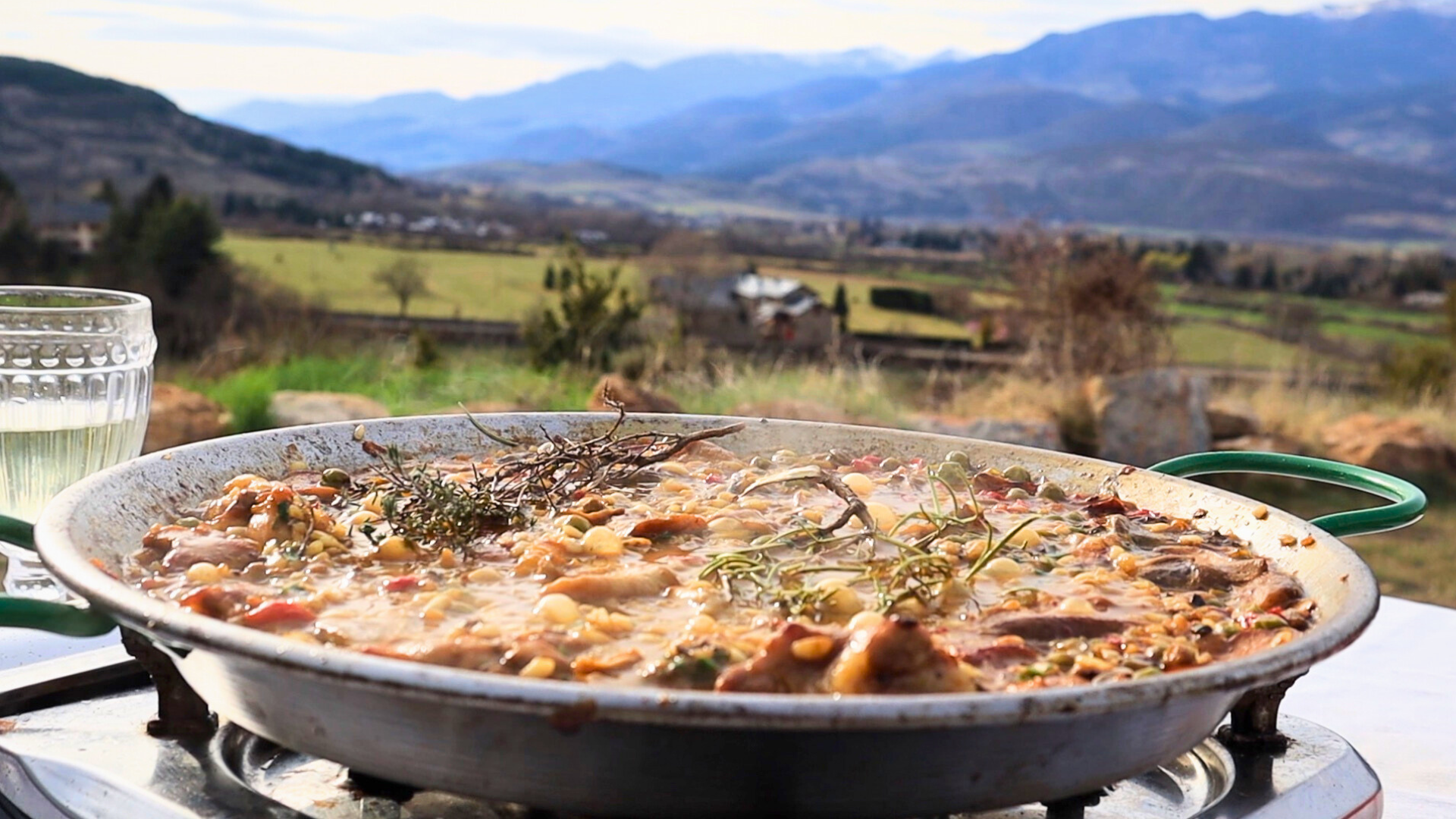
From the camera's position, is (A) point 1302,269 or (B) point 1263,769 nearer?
(B) point 1263,769

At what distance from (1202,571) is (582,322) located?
11.2 m

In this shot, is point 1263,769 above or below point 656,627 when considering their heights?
below

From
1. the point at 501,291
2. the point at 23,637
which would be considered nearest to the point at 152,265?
the point at 501,291

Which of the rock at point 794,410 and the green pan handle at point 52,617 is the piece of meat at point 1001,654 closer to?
the green pan handle at point 52,617

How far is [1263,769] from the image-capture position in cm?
197

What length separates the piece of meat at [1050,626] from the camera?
5.96ft

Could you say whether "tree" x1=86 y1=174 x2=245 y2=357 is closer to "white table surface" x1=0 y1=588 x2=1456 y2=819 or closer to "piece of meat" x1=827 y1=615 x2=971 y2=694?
"white table surface" x1=0 y1=588 x2=1456 y2=819

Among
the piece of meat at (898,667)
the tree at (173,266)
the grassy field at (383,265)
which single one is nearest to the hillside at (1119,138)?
the grassy field at (383,265)

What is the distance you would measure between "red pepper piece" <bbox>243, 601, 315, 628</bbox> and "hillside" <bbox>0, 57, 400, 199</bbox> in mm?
23603

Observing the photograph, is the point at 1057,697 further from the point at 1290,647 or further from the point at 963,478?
the point at 963,478

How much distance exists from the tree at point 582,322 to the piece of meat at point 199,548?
10.3m

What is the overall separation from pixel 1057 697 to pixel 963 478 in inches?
57.9

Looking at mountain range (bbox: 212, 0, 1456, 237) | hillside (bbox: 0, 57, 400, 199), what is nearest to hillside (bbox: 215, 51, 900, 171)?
mountain range (bbox: 212, 0, 1456, 237)

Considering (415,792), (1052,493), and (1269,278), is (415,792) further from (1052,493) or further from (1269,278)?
(1269,278)
